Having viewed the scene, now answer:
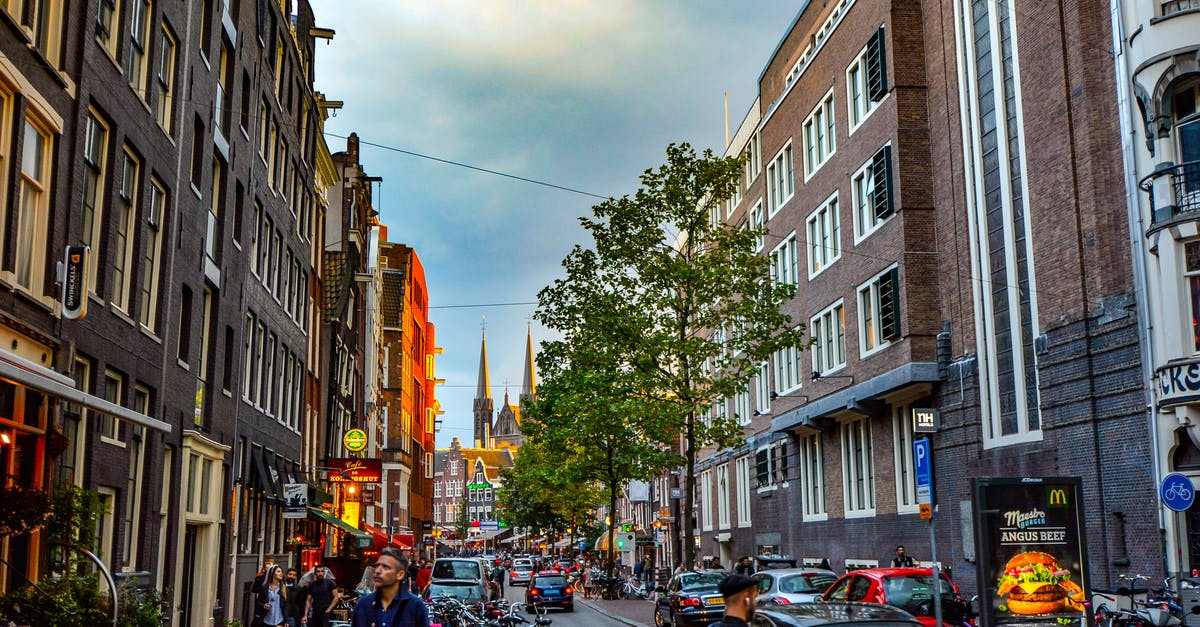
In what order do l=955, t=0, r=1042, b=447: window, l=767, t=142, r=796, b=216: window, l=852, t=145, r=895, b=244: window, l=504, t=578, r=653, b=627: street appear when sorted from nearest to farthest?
l=955, t=0, r=1042, b=447: window
l=852, t=145, r=895, b=244: window
l=504, t=578, r=653, b=627: street
l=767, t=142, r=796, b=216: window

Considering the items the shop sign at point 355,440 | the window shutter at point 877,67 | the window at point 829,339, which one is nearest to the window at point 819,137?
the window shutter at point 877,67

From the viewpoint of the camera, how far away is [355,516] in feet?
166

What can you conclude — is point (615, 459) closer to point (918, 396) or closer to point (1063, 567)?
point (918, 396)

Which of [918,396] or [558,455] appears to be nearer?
[918,396]

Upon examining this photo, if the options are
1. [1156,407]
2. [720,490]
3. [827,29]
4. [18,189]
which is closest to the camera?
[18,189]

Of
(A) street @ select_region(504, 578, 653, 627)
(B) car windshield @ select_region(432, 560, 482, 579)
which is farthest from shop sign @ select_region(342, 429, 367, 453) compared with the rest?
(B) car windshield @ select_region(432, 560, 482, 579)

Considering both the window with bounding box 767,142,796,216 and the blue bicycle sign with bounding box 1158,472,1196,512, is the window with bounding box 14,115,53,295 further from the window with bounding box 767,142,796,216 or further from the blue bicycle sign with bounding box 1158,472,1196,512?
the window with bounding box 767,142,796,216

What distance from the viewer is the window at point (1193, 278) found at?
20016 millimetres

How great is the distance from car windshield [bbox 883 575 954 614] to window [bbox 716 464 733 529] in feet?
122

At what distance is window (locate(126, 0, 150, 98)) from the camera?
17781 mm

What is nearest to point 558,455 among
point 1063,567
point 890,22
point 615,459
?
point 615,459

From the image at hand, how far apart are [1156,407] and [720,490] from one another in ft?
121

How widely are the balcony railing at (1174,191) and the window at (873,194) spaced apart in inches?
430

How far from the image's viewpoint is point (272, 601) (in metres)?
20.5
